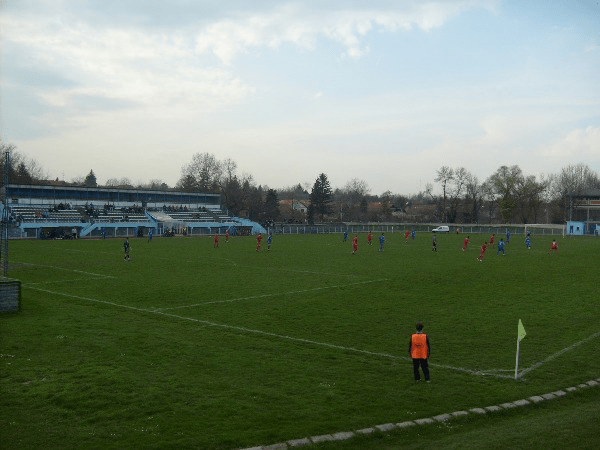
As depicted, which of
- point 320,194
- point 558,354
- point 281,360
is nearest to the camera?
point 281,360

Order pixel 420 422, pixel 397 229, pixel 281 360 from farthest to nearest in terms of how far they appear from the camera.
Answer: pixel 397 229
pixel 281 360
pixel 420 422

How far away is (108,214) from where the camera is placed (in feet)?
247

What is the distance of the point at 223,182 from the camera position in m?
127

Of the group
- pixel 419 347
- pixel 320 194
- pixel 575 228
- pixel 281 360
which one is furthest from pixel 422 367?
pixel 320 194

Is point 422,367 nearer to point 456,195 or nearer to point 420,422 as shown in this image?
point 420,422

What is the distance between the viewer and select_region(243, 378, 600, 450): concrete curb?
26.5 ft

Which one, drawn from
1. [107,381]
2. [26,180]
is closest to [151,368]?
[107,381]

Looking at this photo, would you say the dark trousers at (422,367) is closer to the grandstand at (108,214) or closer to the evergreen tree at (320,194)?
the grandstand at (108,214)

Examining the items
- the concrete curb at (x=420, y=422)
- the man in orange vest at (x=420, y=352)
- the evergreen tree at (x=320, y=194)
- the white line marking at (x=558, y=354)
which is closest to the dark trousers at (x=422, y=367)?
the man in orange vest at (x=420, y=352)

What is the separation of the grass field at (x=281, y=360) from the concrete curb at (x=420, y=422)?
0.18 metres

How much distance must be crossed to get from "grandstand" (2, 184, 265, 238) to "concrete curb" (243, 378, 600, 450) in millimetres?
61082

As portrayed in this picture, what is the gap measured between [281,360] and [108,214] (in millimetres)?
68221

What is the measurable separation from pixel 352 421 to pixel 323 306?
11151mm

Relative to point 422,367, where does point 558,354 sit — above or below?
below
